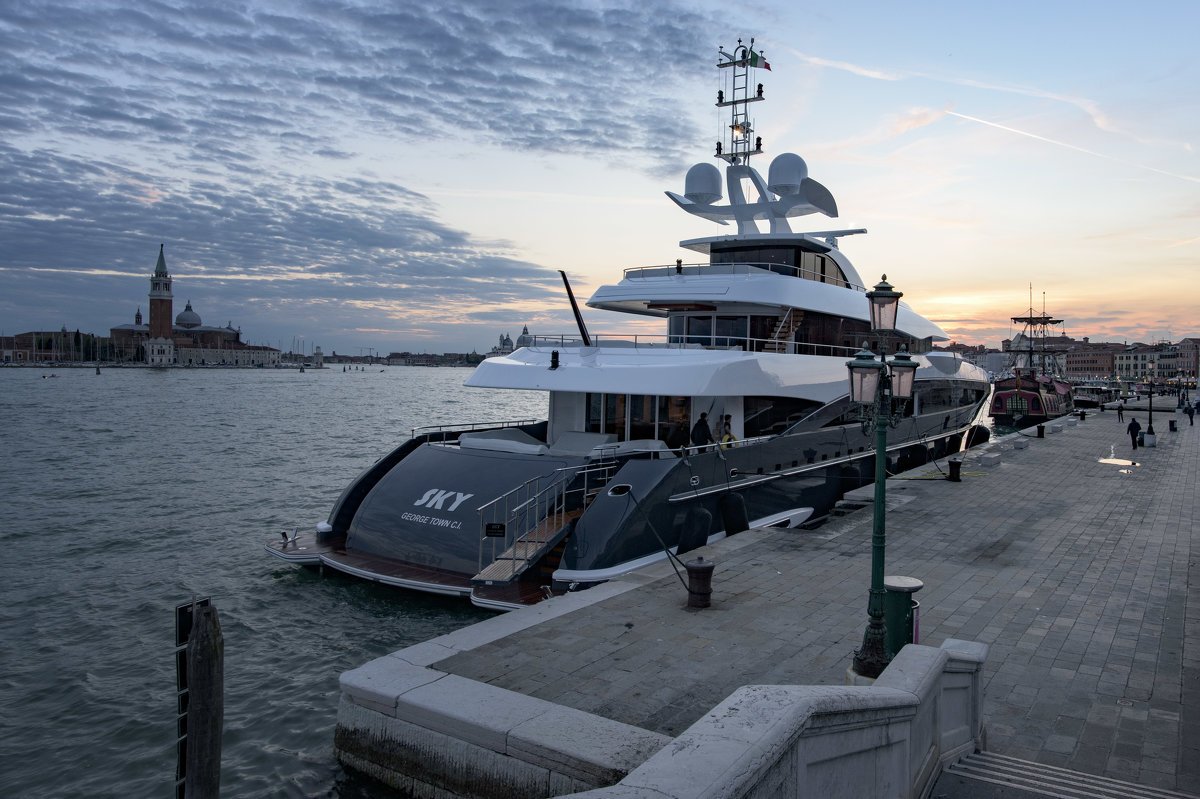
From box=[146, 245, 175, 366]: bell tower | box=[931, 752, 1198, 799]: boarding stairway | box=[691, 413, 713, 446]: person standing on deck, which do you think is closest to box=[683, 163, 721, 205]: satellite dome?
box=[691, 413, 713, 446]: person standing on deck

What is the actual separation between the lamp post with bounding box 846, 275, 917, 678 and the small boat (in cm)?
62

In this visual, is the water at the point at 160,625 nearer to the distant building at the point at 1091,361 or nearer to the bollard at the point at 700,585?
the bollard at the point at 700,585

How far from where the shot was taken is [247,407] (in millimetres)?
A: 72438

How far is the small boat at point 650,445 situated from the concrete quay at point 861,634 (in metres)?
1.06

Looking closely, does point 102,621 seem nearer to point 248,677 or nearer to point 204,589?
point 204,589

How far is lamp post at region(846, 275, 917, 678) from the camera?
6.60 m

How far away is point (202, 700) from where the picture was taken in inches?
227

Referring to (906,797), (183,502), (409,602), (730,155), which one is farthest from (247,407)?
(906,797)

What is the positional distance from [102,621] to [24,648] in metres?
1.27

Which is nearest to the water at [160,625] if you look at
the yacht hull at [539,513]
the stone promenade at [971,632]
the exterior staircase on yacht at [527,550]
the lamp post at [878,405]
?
the yacht hull at [539,513]

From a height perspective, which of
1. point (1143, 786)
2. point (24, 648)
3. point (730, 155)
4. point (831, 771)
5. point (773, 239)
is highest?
point (730, 155)

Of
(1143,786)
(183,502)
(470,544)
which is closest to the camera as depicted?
(1143,786)

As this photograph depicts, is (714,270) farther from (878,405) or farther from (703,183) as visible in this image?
(878,405)

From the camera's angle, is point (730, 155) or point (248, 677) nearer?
point (248, 677)
